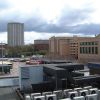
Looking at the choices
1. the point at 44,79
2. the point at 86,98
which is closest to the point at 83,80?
the point at 44,79

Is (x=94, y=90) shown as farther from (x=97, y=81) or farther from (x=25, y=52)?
(x=25, y=52)

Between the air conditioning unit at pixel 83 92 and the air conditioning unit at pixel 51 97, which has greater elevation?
the air conditioning unit at pixel 83 92

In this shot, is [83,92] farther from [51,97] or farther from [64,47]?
[64,47]

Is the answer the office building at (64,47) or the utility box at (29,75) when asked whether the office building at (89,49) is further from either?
the utility box at (29,75)

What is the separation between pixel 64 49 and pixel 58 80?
110234 mm

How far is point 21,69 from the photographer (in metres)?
40.4

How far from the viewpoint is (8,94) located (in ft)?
123

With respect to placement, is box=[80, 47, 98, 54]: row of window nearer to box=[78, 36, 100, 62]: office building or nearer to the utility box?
box=[78, 36, 100, 62]: office building

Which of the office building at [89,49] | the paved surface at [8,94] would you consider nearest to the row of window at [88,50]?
the office building at [89,49]

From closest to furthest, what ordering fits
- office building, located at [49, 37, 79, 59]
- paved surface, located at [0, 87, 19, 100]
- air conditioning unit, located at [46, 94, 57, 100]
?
1. air conditioning unit, located at [46, 94, 57, 100]
2. paved surface, located at [0, 87, 19, 100]
3. office building, located at [49, 37, 79, 59]

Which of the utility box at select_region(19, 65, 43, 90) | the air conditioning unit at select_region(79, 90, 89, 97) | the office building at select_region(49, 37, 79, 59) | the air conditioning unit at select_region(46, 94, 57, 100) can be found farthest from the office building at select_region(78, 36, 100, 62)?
the air conditioning unit at select_region(46, 94, 57, 100)

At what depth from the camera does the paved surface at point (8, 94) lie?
115ft

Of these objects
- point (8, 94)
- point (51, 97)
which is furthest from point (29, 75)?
point (51, 97)

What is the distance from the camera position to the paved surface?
3503 cm
